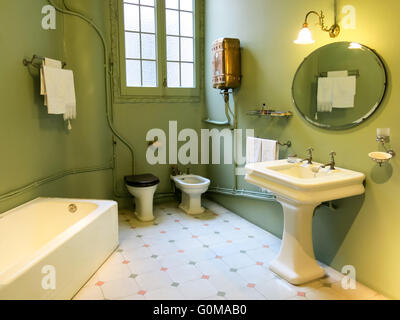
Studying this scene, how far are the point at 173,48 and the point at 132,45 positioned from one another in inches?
20.7

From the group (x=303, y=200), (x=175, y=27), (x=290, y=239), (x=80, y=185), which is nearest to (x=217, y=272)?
(x=290, y=239)

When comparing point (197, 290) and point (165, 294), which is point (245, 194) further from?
point (165, 294)

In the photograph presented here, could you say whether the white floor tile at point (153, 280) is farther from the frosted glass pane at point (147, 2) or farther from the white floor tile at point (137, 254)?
the frosted glass pane at point (147, 2)

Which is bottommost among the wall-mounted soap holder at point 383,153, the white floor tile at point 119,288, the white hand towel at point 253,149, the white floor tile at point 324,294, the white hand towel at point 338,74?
the white floor tile at point 324,294

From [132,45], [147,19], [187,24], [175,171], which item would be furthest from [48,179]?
[187,24]

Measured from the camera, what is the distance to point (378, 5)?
2154mm

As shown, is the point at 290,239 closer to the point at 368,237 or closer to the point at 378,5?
the point at 368,237

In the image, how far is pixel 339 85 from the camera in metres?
2.45

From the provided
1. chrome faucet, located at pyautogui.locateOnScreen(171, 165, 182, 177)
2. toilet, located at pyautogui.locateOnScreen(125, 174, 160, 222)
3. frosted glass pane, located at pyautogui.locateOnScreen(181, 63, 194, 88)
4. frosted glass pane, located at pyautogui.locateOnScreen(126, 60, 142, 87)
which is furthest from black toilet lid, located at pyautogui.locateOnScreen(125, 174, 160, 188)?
frosted glass pane, located at pyautogui.locateOnScreen(181, 63, 194, 88)

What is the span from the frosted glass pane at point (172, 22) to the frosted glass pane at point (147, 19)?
0.19 m

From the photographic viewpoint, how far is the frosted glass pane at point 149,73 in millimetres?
4059

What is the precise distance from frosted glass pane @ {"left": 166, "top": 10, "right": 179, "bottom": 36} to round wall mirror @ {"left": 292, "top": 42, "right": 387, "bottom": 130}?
198 cm

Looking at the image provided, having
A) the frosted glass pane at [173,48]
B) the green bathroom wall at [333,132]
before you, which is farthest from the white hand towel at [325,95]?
the frosted glass pane at [173,48]

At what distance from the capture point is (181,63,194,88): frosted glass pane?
4.28 meters
